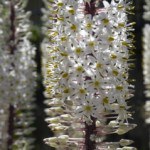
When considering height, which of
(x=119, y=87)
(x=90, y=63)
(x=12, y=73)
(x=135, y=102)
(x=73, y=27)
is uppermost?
(x=135, y=102)

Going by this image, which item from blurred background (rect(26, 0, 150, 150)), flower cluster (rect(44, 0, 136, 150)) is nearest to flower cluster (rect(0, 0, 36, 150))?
flower cluster (rect(44, 0, 136, 150))

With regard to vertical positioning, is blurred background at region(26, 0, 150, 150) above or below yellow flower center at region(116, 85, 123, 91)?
above

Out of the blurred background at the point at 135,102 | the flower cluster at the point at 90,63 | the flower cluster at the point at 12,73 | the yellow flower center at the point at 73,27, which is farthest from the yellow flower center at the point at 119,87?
the blurred background at the point at 135,102

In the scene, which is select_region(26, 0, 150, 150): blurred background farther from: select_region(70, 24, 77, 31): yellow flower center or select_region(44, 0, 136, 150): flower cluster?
select_region(70, 24, 77, 31): yellow flower center

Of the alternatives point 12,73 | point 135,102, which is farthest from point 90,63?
point 135,102

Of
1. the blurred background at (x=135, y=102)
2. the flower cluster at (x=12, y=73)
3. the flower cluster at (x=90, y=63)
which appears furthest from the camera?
the blurred background at (x=135, y=102)

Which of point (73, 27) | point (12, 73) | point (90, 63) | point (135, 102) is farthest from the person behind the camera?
point (135, 102)

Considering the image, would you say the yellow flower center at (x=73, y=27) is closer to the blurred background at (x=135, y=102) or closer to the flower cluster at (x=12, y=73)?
the flower cluster at (x=12, y=73)

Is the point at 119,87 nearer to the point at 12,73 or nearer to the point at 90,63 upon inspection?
the point at 90,63
